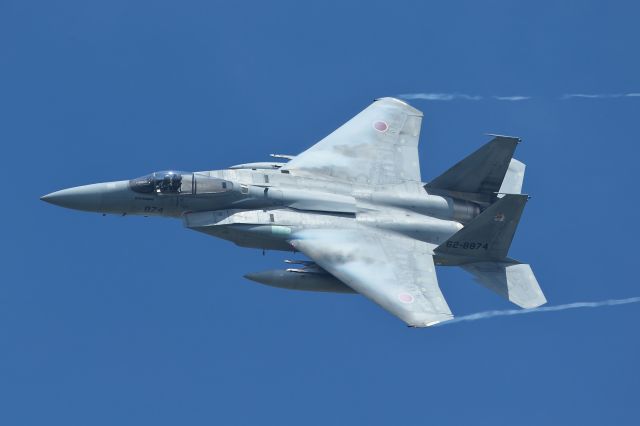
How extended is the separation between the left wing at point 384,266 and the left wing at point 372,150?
2403 millimetres

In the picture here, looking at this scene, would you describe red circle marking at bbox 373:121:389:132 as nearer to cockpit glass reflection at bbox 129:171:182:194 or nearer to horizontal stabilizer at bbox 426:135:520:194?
horizontal stabilizer at bbox 426:135:520:194

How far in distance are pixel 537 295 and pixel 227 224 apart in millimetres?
8268

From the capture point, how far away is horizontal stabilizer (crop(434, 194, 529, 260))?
40.4 m

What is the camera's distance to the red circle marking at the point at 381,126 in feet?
145

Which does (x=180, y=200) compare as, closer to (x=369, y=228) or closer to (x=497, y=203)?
(x=369, y=228)

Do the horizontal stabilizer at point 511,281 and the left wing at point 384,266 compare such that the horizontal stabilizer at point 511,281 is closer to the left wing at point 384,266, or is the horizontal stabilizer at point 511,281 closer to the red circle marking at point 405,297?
the left wing at point 384,266

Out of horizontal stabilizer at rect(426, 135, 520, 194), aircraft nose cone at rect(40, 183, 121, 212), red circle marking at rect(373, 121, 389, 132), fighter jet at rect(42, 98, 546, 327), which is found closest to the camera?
fighter jet at rect(42, 98, 546, 327)

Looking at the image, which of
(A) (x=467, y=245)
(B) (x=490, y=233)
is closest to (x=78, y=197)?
(A) (x=467, y=245)

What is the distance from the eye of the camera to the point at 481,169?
42.2 meters

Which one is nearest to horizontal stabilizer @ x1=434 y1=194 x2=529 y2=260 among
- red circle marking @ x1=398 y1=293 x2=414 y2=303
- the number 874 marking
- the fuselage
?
the number 874 marking

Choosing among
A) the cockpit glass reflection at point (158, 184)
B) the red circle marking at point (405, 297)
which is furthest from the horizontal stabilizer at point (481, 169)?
the cockpit glass reflection at point (158, 184)

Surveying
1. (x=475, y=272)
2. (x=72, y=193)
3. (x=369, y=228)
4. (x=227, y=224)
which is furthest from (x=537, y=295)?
(x=72, y=193)

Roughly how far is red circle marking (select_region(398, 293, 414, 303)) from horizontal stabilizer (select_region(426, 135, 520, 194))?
174 inches

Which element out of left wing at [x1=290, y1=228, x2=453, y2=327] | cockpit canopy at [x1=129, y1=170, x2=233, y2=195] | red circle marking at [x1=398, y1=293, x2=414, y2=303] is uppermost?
cockpit canopy at [x1=129, y1=170, x2=233, y2=195]
